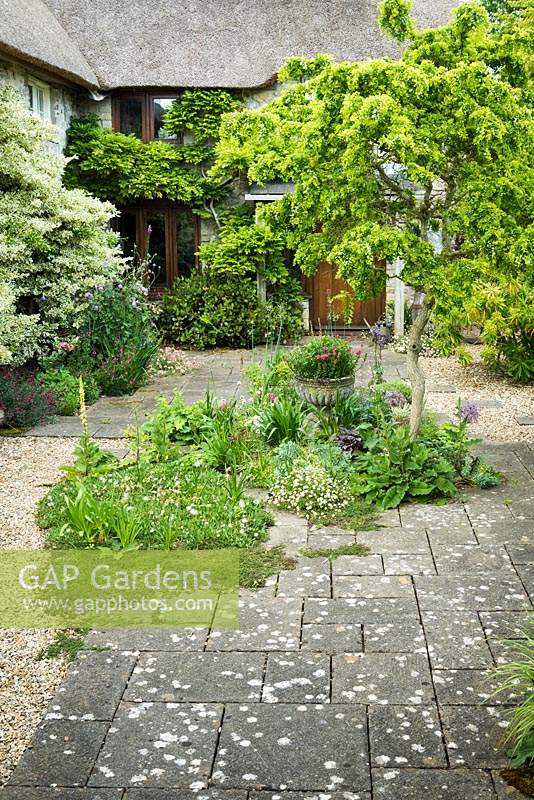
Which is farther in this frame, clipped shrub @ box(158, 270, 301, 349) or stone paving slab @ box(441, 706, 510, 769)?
clipped shrub @ box(158, 270, 301, 349)

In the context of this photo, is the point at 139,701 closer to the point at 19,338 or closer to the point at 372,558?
the point at 372,558

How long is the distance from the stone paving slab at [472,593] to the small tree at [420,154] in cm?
187

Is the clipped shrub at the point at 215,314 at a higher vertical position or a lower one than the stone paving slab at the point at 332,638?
higher

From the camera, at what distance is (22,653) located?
191 inches

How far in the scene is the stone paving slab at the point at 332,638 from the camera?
4887 millimetres

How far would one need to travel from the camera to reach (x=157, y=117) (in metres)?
15.9

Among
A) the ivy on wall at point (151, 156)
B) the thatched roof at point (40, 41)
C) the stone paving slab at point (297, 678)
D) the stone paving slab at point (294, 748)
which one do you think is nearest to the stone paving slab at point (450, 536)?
the stone paving slab at point (297, 678)

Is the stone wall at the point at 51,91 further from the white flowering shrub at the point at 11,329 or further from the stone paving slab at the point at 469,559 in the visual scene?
the stone paving slab at the point at 469,559

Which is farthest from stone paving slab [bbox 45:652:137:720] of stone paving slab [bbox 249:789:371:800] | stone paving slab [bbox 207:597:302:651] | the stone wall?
the stone wall

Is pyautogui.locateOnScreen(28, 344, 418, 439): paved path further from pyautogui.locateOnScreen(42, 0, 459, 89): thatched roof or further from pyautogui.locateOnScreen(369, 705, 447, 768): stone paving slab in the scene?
pyautogui.locateOnScreen(42, 0, 459, 89): thatched roof

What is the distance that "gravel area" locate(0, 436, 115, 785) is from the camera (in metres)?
4.16

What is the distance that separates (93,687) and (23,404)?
5348mm

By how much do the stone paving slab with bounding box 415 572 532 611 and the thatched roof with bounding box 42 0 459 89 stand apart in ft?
37.9

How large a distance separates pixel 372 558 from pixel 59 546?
205 cm
